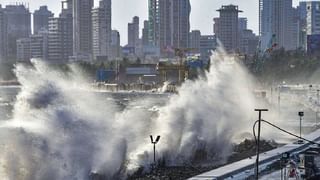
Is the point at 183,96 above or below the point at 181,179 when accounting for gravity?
above

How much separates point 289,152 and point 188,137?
7587 millimetres

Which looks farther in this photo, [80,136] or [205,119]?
[205,119]

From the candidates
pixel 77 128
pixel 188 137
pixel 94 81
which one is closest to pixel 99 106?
pixel 188 137

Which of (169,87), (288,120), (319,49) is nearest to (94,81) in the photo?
(169,87)

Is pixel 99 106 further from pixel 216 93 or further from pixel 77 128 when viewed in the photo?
pixel 216 93

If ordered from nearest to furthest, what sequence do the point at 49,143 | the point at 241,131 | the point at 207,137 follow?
1. the point at 49,143
2. the point at 207,137
3. the point at 241,131

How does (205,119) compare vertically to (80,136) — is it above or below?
below

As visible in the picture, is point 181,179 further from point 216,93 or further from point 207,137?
point 216,93

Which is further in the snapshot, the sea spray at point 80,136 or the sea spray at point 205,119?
the sea spray at point 205,119

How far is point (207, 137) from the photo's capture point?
39938 mm

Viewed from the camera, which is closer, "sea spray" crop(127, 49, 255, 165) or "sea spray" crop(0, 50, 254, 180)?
"sea spray" crop(0, 50, 254, 180)

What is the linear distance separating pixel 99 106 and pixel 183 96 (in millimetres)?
6869

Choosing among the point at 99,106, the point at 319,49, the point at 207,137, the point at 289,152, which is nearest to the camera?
the point at 289,152

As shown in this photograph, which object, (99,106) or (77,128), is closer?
(77,128)
